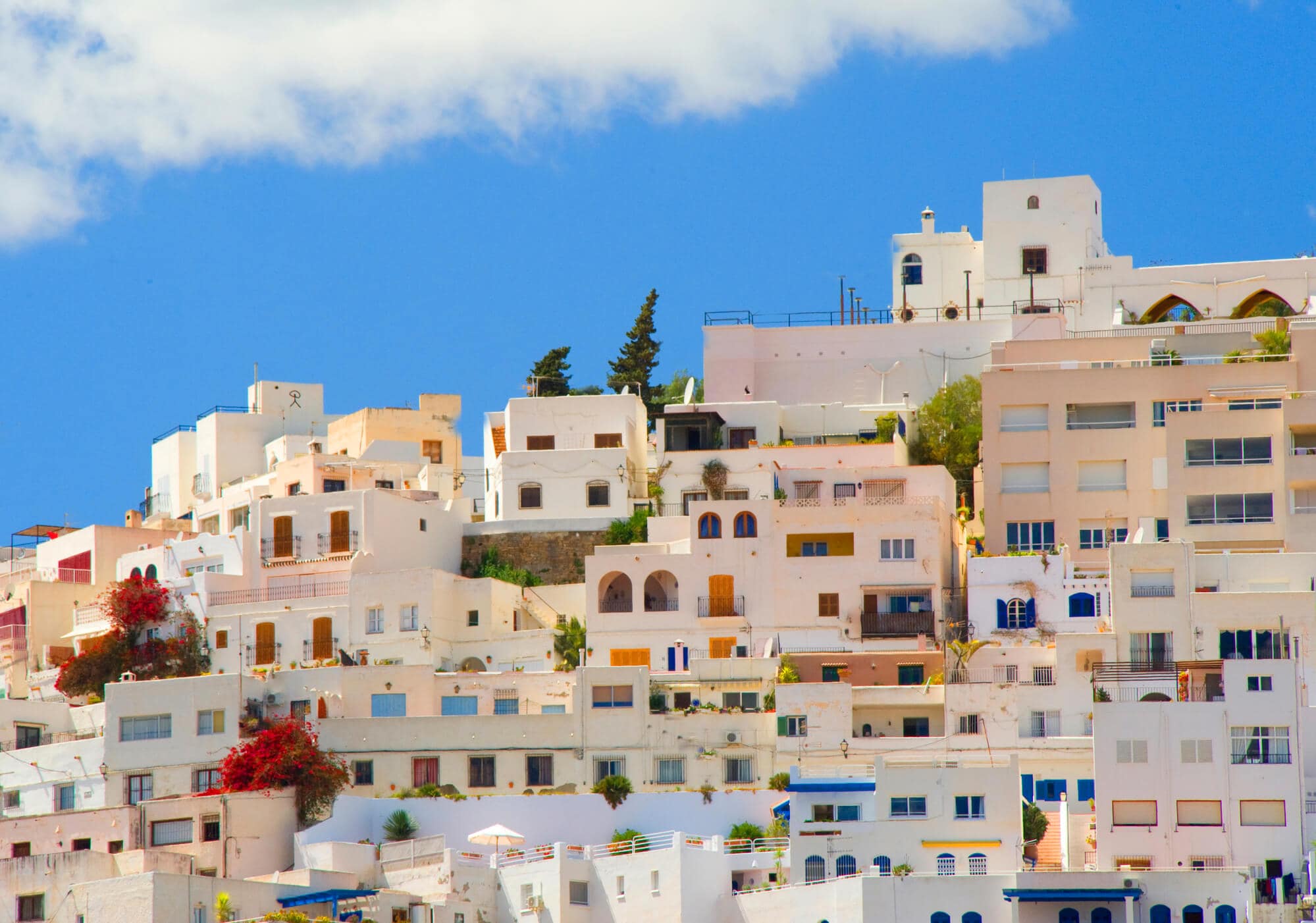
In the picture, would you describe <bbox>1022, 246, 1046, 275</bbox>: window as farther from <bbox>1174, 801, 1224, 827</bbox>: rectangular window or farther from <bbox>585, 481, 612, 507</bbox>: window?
<bbox>1174, 801, 1224, 827</bbox>: rectangular window

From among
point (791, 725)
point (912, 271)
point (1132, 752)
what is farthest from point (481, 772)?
point (912, 271)

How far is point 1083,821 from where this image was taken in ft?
193

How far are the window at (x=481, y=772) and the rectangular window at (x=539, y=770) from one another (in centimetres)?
95

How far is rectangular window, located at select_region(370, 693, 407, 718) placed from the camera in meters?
65.5

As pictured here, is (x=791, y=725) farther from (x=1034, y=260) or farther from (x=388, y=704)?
(x=1034, y=260)

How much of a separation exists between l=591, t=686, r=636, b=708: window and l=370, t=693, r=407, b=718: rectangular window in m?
5.67

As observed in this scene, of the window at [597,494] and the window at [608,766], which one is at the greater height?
the window at [597,494]

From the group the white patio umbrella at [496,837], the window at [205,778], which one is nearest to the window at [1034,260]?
the white patio umbrella at [496,837]

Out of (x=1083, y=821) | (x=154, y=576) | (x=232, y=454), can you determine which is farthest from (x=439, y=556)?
(x=1083, y=821)

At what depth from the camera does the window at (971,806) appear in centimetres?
5756

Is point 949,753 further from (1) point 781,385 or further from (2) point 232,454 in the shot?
(2) point 232,454

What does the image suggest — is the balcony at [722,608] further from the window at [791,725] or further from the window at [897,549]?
the window at [791,725]

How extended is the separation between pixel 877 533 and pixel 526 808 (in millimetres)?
14753

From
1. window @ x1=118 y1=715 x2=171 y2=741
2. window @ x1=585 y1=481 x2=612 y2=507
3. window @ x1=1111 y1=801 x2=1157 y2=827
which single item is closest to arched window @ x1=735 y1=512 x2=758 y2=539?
window @ x1=585 y1=481 x2=612 y2=507
